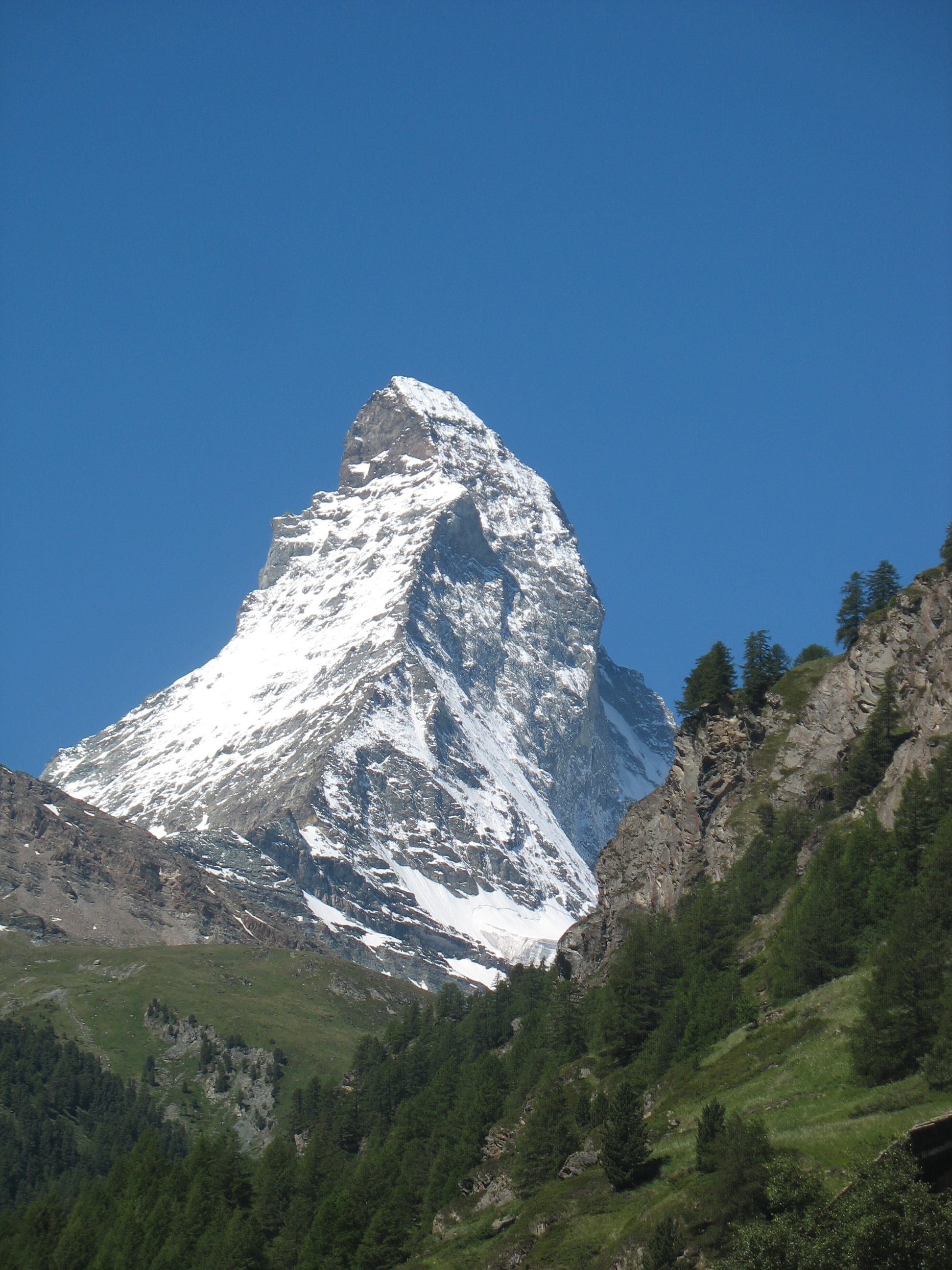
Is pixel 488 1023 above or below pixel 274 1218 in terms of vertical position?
above

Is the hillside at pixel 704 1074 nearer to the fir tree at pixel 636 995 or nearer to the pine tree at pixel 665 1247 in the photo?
the pine tree at pixel 665 1247

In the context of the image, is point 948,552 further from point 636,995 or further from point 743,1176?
point 743,1176

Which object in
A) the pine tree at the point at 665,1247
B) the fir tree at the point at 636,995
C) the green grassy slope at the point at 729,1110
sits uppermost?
the fir tree at the point at 636,995

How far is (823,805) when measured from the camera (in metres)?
113

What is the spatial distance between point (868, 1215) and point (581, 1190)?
39141 millimetres

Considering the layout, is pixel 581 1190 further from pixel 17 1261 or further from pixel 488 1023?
pixel 488 1023

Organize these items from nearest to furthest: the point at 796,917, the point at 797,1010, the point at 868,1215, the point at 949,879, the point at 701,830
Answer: the point at 868,1215 < the point at 949,879 < the point at 797,1010 < the point at 796,917 < the point at 701,830

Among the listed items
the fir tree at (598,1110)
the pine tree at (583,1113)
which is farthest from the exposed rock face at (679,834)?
the fir tree at (598,1110)

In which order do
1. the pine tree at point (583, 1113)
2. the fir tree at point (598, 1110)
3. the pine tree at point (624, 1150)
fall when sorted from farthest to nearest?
the pine tree at point (583, 1113)
the fir tree at point (598, 1110)
the pine tree at point (624, 1150)

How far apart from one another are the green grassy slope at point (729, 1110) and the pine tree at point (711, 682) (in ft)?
183

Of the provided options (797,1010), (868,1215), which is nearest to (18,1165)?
(797,1010)

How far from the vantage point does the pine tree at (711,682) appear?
A: 134 metres

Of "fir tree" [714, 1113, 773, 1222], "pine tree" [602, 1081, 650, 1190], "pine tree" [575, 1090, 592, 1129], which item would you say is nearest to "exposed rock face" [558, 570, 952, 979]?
"pine tree" [575, 1090, 592, 1129]

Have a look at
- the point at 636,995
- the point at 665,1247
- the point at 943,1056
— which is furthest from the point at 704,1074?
the point at 665,1247
